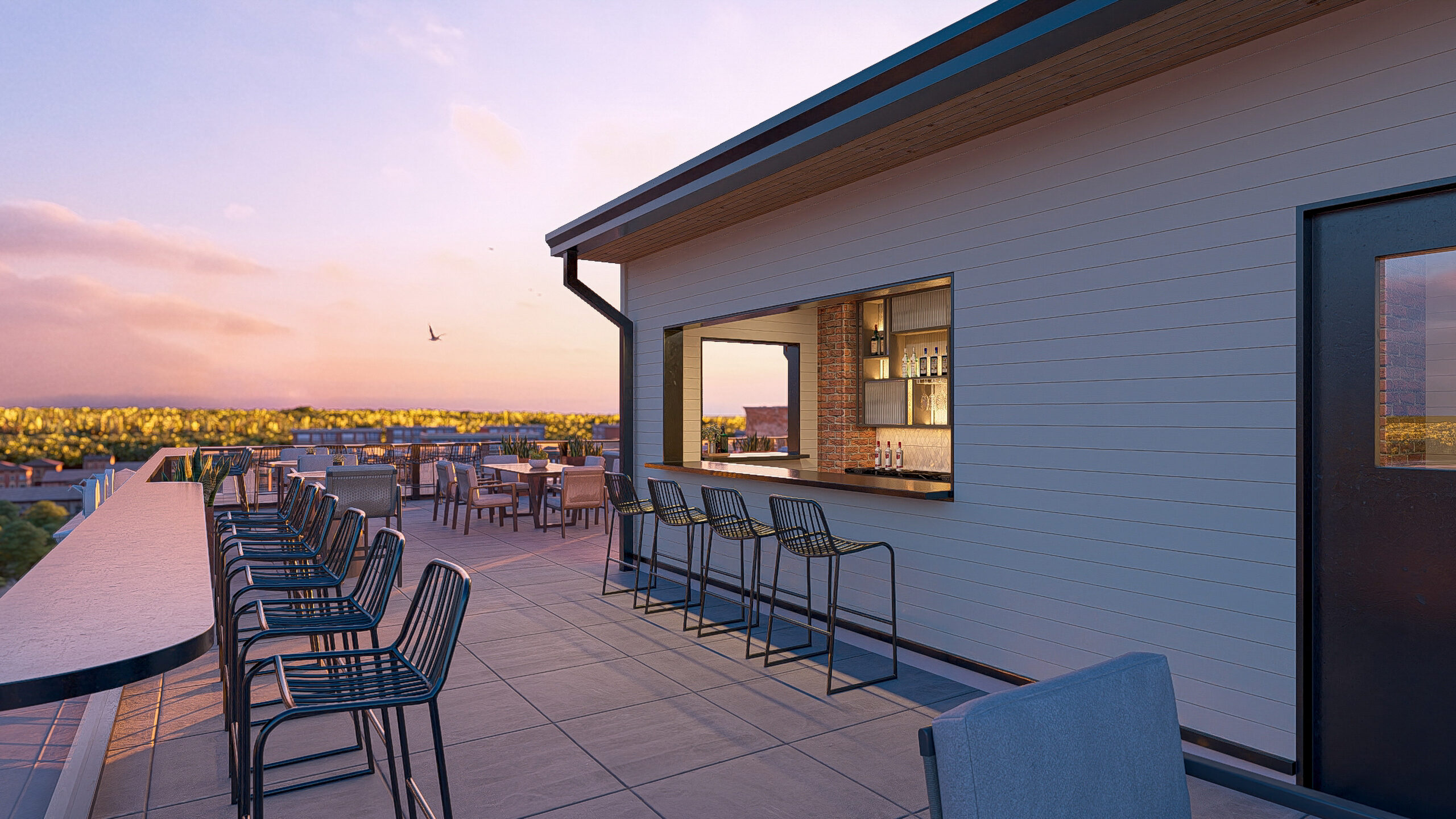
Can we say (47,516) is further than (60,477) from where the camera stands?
No

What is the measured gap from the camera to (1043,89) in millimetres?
3352

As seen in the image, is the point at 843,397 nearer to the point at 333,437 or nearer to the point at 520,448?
the point at 520,448

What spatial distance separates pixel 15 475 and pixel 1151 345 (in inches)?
602

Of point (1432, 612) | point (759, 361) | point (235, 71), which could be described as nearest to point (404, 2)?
point (235, 71)

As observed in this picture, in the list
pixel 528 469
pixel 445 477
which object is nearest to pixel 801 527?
pixel 528 469

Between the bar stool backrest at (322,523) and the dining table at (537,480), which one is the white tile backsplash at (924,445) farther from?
the bar stool backrest at (322,523)

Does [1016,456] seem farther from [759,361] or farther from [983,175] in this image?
[759,361]

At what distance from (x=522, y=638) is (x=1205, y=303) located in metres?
4.19

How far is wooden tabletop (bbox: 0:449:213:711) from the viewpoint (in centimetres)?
106

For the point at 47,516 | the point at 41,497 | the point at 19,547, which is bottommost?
the point at 19,547

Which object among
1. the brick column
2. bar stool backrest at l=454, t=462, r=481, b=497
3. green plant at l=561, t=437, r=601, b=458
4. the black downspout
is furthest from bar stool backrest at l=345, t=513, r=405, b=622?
green plant at l=561, t=437, r=601, b=458

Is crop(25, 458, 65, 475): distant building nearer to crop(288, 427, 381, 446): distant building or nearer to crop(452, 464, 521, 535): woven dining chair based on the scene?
crop(288, 427, 381, 446): distant building

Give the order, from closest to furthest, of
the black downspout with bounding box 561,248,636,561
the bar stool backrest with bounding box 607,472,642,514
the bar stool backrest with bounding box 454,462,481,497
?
the bar stool backrest with bounding box 607,472,642,514 → the black downspout with bounding box 561,248,636,561 → the bar stool backrest with bounding box 454,462,481,497

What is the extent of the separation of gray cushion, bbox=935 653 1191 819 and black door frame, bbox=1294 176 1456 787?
1.91 meters
